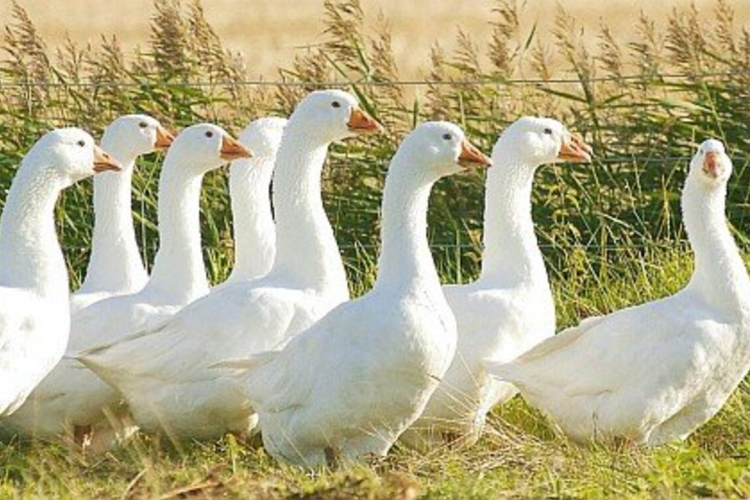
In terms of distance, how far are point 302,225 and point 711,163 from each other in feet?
6.08

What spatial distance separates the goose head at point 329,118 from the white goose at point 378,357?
822mm

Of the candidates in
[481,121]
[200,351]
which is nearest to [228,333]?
[200,351]

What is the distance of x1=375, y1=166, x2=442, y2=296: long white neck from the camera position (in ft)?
30.3

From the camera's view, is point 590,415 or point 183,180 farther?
point 183,180

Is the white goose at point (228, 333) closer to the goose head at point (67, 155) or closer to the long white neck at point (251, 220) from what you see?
the long white neck at point (251, 220)

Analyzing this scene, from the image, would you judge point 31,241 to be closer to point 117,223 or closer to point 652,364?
point 117,223

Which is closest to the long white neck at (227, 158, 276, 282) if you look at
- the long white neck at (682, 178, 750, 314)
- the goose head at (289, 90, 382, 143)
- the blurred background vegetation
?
the goose head at (289, 90, 382, 143)

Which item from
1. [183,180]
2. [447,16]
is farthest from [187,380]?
[447,16]

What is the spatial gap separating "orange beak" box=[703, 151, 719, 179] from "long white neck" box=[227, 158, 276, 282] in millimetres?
2221

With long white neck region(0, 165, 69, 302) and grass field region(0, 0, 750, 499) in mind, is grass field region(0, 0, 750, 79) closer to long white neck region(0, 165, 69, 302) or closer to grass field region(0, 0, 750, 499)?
grass field region(0, 0, 750, 499)

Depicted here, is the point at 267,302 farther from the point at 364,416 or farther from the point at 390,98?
the point at 390,98

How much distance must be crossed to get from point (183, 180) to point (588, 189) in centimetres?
280

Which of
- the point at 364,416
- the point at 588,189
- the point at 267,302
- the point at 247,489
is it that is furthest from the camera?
the point at 588,189

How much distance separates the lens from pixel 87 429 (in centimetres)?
1025
